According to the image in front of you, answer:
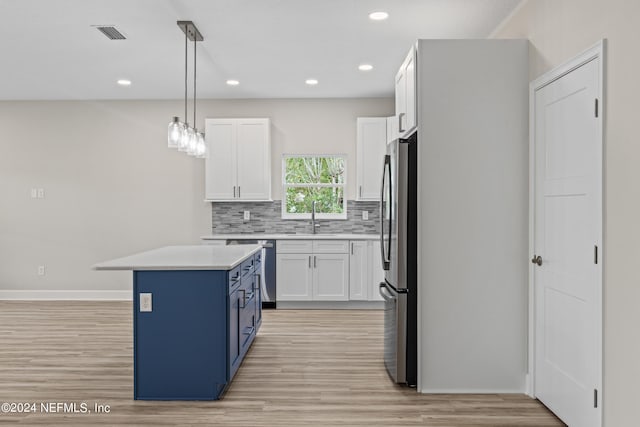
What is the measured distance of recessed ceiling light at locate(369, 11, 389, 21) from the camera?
3.94 metres

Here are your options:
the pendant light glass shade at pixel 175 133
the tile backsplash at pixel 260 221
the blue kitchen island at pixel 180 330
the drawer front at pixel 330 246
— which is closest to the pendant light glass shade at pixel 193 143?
the pendant light glass shade at pixel 175 133

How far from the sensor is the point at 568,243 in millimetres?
2945

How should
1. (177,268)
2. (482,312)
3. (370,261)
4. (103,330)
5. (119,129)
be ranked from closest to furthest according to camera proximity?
(177,268), (482,312), (103,330), (370,261), (119,129)

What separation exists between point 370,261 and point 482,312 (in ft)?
9.41

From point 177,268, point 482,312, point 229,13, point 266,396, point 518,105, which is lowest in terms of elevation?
point 266,396

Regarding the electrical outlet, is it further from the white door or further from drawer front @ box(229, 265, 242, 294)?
the white door

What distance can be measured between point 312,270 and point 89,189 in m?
3.24

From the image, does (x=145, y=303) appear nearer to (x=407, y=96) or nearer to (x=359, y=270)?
(x=407, y=96)

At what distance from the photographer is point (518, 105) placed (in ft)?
11.4

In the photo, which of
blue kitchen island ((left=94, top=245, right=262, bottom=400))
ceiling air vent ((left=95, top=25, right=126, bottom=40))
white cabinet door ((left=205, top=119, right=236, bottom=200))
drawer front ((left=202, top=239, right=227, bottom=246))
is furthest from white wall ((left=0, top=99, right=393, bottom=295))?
blue kitchen island ((left=94, top=245, right=262, bottom=400))

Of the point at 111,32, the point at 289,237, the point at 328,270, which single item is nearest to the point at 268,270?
the point at 289,237

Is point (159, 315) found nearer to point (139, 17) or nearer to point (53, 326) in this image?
point (139, 17)

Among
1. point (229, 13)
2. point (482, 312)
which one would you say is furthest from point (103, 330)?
point (482, 312)

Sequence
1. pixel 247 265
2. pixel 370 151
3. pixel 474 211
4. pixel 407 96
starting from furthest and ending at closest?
pixel 370 151 → pixel 247 265 → pixel 407 96 → pixel 474 211
